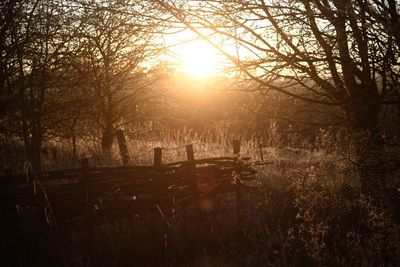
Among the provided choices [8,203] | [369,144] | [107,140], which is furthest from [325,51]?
[107,140]

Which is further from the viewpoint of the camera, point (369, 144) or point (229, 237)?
point (229, 237)

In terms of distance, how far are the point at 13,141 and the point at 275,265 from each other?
25.1ft

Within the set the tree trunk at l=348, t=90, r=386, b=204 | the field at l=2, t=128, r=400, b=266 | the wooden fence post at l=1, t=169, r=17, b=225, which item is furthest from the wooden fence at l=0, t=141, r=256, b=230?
the tree trunk at l=348, t=90, r=386, b=204

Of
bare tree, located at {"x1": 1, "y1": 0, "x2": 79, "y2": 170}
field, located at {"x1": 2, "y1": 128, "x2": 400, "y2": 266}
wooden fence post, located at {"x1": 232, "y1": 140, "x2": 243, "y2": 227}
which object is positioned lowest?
field, located at {"x1": 2, "y1": 128, "x2": 400, "y2": 266}

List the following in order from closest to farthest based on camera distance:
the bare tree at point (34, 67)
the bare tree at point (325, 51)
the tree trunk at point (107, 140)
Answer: the bare tree at point (325, 51) → the bare tree at point (34, 67) → the tree trunk at point (107, 140)

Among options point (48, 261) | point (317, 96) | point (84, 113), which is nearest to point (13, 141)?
point (84, 113)

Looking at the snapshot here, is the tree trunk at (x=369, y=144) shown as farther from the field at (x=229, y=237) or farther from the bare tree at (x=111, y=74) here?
the bare tree at (x=111, y=74)

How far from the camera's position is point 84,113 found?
951 cm

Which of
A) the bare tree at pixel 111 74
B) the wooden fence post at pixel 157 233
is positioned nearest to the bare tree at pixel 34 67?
the bare tree at pixel 111 74

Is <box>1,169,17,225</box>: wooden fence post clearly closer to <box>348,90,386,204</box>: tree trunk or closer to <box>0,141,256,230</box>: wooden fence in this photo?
<box>0,141,256,230</box>: wooden fence

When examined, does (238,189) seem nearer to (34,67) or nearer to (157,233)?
(157,233)

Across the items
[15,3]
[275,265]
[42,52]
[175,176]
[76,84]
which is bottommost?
[275,265]

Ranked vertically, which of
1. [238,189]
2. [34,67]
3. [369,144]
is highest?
[34,67]

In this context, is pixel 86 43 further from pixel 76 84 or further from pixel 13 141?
pixel 13 141
